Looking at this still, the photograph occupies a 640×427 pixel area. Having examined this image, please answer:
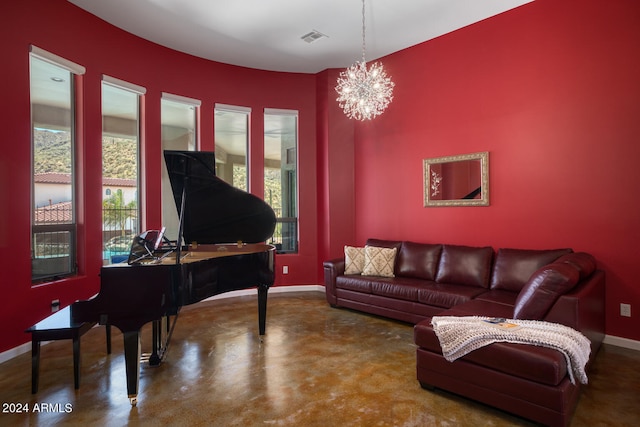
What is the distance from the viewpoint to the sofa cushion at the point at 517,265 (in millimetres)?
3357

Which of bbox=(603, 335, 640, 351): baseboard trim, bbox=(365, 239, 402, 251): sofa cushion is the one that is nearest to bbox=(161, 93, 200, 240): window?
bbox=(365, 239, 402, 251): sofa cushion

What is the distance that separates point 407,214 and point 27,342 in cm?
444

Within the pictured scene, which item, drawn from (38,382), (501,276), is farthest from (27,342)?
(501,276)

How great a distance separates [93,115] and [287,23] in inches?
98.0

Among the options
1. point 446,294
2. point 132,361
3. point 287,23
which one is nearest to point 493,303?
point 446,294

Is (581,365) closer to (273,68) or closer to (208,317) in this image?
(208,317)

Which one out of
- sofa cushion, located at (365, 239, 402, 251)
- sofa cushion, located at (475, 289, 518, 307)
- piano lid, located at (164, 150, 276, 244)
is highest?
piano lid, located at (164, 150, 276, 244)

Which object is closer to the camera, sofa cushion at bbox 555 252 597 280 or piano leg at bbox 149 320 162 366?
sofa cushion at bbox 555 252 597 280

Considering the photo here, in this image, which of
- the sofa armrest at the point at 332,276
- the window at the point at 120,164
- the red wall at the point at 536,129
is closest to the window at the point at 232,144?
the window at the point at 120,164

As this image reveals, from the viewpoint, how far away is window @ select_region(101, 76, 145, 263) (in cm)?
409

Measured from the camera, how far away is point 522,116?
12.3 feet

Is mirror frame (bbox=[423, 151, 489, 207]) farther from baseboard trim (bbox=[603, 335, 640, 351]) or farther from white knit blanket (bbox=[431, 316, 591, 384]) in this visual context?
white knit blanket (bbox=[431, 316, 591, 384])

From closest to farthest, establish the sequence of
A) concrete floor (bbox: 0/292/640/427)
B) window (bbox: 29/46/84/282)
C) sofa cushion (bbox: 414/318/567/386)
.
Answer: sofa cushion (bbox: 414/318/567/386) → concrete floor (bbox: 0/292/640/427) → window (bbox: 29/46/84/282)

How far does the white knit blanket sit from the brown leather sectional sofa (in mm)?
42
